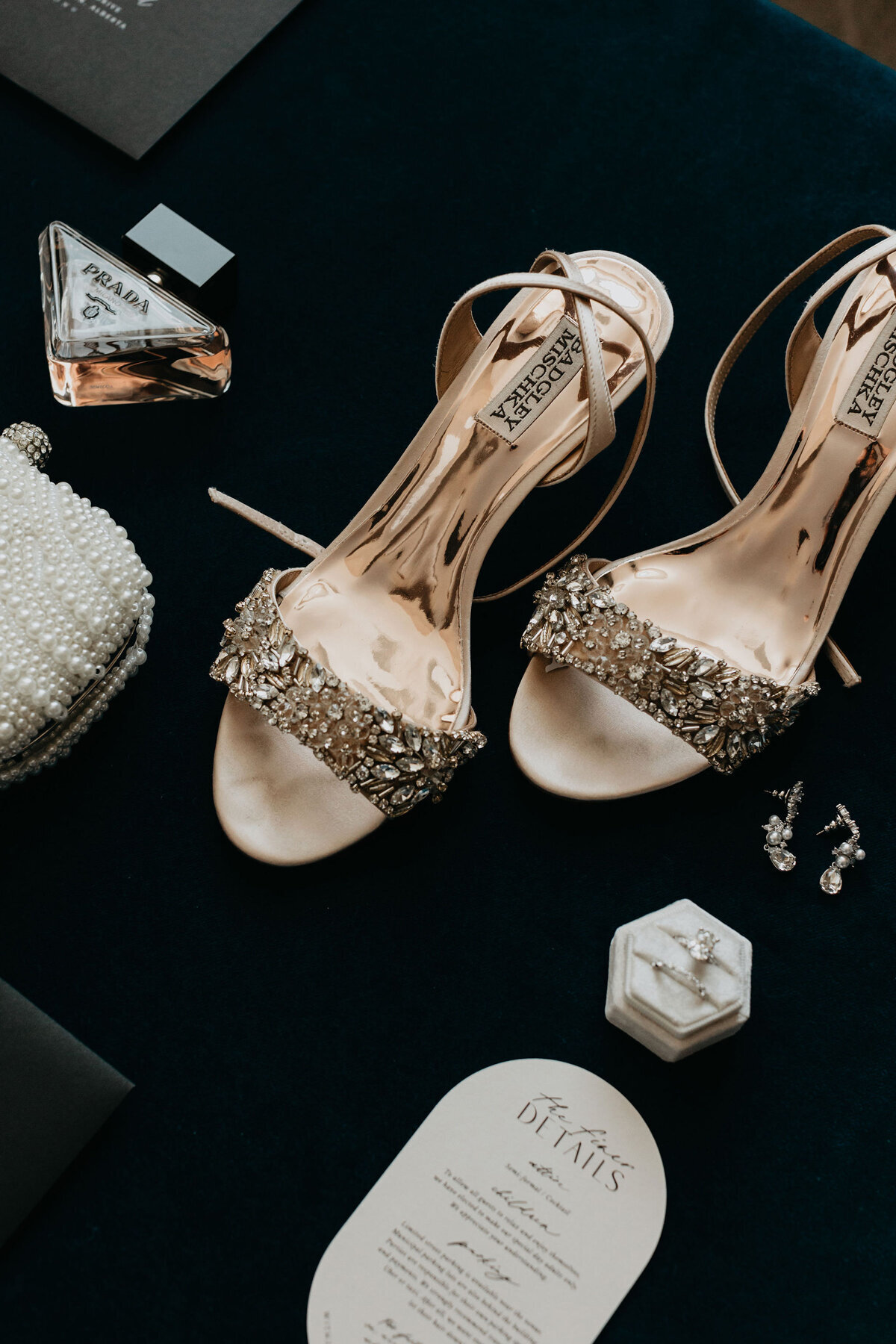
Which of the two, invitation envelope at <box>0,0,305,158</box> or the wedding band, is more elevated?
invitation envelope at <box>0,0,305,158</box>

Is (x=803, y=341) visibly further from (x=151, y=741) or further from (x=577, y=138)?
(x=151, y=741)

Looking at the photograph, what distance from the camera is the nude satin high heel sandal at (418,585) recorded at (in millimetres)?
987

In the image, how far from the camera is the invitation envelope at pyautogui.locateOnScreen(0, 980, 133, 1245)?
3.07 feet

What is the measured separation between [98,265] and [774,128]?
2.79 feet

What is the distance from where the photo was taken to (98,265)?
3.83 ft

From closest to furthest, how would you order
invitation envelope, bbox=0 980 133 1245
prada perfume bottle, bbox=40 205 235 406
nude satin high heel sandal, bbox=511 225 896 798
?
invitation envelope, bbox=0 980 133 1245, nude satin high heel sandal, bbox=511 225 896 798, prada perfume bottle, bbox=40 205 235 406

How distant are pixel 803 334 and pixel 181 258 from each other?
669 mm

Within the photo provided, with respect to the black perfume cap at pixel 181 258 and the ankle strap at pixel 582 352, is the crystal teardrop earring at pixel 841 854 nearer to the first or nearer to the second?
the ankle strap at pixel 582 352

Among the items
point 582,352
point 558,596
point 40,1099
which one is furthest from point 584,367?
point 40,1099

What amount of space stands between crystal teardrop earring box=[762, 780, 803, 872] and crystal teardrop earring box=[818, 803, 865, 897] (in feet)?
0.11

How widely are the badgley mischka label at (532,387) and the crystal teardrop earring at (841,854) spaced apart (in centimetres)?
50

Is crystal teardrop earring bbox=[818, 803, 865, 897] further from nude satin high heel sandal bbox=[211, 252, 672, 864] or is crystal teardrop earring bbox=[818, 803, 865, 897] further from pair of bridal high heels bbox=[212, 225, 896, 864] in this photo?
nude satin high heel sandal bbox=[211, 252, 672, 864]

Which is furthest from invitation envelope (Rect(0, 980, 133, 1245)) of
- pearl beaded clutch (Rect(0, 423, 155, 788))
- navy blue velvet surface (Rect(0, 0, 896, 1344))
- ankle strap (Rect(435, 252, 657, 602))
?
ankle strap (Rect(435, 252, 657, 602))

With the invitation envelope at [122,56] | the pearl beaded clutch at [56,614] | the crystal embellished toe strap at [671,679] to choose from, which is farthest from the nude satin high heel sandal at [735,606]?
the invitation envelope at [122,56]
